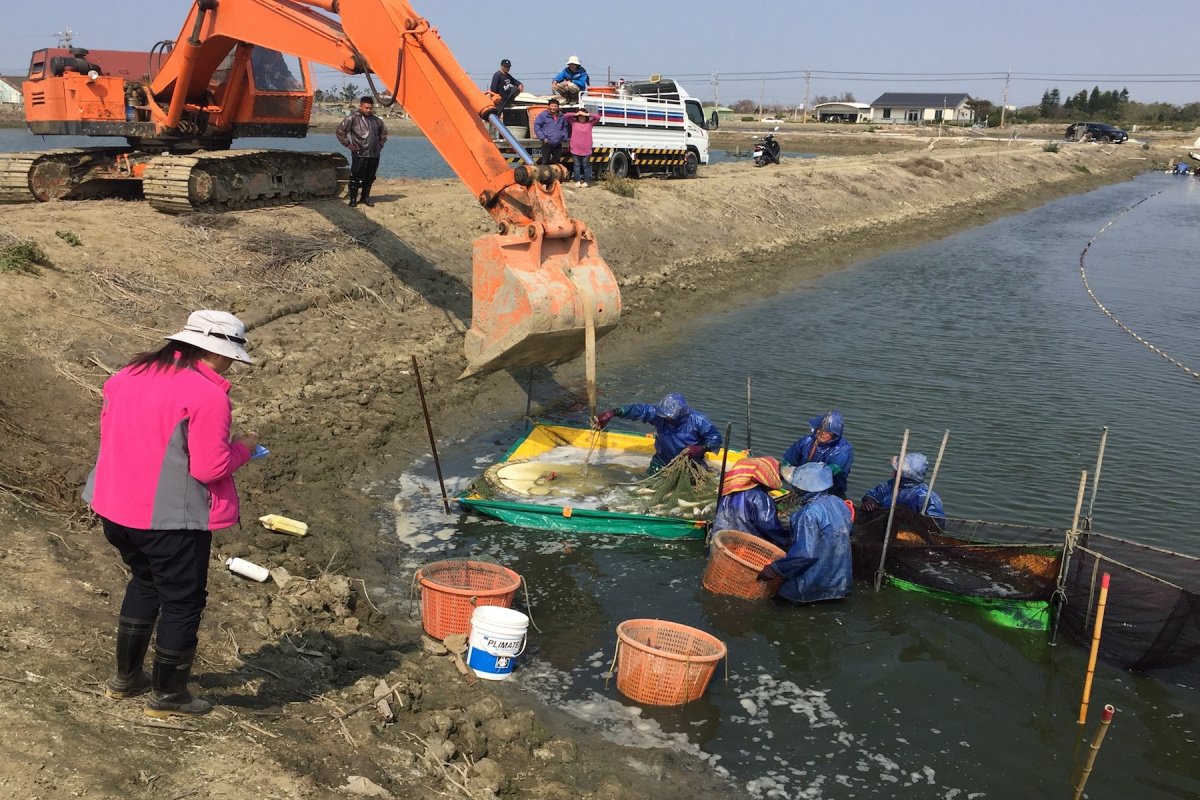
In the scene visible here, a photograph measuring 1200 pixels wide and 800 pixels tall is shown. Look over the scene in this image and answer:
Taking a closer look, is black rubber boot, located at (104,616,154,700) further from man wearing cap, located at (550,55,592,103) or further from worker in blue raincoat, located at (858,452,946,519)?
man wearing cap, located at (550,55,592,103)

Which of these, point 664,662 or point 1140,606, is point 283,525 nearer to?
point 664,662

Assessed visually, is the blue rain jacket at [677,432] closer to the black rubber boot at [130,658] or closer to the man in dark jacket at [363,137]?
the black rubber boot at [130,658]

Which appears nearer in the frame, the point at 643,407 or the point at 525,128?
the point at 643,407

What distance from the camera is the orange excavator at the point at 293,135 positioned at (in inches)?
318

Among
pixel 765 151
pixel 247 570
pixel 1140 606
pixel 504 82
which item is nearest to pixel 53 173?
pixel 504 82

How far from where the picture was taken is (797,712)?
607 cm

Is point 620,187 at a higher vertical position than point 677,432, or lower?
higher

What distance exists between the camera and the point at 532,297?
307 inches

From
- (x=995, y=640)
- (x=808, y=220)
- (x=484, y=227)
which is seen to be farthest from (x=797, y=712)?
(x=808, y=220)

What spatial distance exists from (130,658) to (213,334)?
1547 millimetres

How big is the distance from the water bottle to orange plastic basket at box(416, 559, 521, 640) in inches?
43.6

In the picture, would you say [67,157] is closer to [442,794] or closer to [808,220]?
[442,794]

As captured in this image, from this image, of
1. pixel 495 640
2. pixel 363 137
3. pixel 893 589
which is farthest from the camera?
pixel 363 137

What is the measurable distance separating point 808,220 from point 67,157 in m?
18.2
